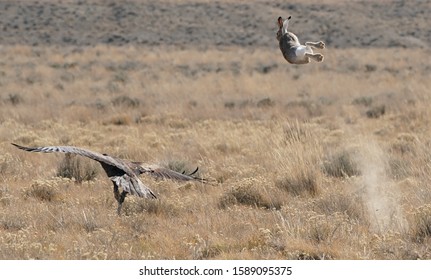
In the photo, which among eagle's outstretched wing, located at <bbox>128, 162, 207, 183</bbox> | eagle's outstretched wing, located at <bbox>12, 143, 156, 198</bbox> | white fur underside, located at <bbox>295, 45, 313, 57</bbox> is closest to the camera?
white fur underside, located at <bbox>295, 45, 313, 57</bbox>

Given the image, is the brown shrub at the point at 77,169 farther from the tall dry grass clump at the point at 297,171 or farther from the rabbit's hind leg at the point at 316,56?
the rabbit's hind leg at the point at 316,56

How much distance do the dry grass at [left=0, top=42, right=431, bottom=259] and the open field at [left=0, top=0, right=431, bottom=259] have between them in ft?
0.08

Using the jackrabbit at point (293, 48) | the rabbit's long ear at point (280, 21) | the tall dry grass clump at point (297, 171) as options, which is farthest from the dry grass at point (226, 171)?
the rabbit's long ear at point (280, 21)

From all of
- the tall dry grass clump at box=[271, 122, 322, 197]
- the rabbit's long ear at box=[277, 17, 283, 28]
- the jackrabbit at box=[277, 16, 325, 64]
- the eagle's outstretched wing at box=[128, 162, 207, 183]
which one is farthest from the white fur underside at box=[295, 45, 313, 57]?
the tall dry grass clump at box=[271, 122, 322, 197]

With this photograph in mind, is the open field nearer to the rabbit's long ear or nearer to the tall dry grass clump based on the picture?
the tall dry grass clump

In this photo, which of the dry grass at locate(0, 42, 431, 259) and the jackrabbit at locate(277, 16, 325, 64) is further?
the dry grass at locate(0, 42, 431, 259)

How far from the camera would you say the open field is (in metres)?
6.43

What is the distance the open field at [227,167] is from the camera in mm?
6430

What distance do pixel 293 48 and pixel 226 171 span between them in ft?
20.5

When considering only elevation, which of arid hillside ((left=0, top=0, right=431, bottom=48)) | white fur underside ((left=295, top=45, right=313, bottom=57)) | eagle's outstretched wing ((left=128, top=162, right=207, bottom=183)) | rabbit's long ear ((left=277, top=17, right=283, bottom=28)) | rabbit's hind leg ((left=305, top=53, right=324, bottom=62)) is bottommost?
arid hillside ((left=0, top=0, right=431, bottom=48))

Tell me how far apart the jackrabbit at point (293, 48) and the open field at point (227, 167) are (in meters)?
2.04

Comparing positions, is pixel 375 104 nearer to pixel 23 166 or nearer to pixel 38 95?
pixel 38 95

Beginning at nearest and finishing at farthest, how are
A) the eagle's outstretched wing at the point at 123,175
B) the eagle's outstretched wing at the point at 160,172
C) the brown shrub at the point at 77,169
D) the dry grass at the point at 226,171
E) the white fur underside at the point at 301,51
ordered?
the white fur underside at the point at 301,51 < the eagle's outstretched wing at the point at 123,175 < the eagle's outstretched wing at the point at 160,172 < the dry grass at the point at 226,171 < the brown shrub at the point at 77,169

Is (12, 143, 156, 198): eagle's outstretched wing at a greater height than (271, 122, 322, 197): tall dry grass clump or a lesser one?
greater
